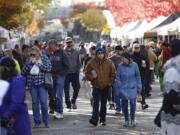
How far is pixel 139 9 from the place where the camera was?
52406 millimetres

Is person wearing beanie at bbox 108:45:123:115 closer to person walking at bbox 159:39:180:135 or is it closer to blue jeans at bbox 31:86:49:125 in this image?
blue jeans at bbox 31:86:49:125

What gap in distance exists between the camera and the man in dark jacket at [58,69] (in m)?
14.5

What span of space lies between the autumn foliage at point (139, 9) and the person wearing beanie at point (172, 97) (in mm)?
31228

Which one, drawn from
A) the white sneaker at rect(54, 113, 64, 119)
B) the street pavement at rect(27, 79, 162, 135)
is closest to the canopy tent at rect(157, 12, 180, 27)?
the street pavement at rect(27, 79, 162, 135)

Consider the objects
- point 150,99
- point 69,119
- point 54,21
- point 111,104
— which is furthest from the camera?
point 54,21

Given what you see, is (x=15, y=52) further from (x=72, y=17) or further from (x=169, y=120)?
(x=72, y=17)

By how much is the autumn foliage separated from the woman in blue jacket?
31.3 meters

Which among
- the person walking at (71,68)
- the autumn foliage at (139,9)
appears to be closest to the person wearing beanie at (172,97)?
the person walking at (71,68)

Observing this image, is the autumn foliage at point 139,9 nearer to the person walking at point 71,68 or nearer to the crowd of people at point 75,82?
the crowd of people at point 75,82

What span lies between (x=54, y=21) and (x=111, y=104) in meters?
141

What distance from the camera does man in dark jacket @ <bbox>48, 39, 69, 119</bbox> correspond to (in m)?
14.5

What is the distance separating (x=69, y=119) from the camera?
1451cm

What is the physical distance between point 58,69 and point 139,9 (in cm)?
3830

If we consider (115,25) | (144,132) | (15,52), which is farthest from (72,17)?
(144,132)
